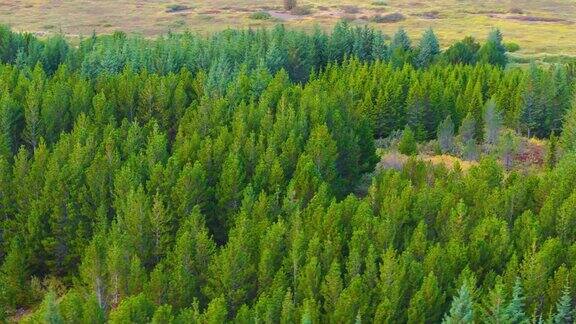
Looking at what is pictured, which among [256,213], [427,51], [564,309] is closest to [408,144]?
[256,213]

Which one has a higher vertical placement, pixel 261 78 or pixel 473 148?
pixel 261 78

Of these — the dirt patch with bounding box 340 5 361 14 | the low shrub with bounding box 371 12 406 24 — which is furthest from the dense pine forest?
the dirt patch with bounding box 340 5 361 14

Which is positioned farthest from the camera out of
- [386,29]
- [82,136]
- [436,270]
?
[386,29]

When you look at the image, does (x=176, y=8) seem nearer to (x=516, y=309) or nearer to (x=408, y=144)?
(x=408, y=144)

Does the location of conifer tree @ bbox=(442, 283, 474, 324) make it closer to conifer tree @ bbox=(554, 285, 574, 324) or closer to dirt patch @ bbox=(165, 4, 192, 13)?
conifer tree @ bbox=(554, 285, 574, 324)

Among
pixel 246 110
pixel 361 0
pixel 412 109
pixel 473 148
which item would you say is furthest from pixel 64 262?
pixel 361 0

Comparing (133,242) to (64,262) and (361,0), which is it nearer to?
(64,262)
